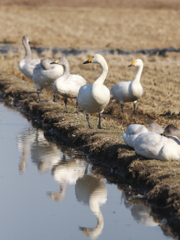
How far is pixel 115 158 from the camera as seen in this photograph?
26.8 feet

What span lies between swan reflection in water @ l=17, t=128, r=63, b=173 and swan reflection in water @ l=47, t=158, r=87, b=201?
169 mm

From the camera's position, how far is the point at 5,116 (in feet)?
42.1

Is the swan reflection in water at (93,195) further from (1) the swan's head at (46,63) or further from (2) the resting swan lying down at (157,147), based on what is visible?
(1) the swan's head at (46,63)

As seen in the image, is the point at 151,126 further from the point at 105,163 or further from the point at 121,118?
the point at 121,118

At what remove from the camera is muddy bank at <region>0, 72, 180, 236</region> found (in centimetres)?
622

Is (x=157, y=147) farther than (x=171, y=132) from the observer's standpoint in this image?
No

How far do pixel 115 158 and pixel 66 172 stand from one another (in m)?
0.85

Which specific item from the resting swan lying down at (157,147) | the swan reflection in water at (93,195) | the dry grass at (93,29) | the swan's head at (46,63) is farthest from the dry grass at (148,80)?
the dry grass at (93,29)

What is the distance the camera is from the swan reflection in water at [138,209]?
591 centimetres

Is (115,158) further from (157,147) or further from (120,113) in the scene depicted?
(120,113)

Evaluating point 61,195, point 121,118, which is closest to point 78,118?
point 121,118

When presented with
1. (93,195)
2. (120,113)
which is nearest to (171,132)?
(93,195)

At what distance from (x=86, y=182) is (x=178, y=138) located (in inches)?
65.5

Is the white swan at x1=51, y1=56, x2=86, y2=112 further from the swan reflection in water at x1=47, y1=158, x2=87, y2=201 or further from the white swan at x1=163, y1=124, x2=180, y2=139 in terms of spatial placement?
the white swan at x1=163, y1=124, x2=180, y2=139
